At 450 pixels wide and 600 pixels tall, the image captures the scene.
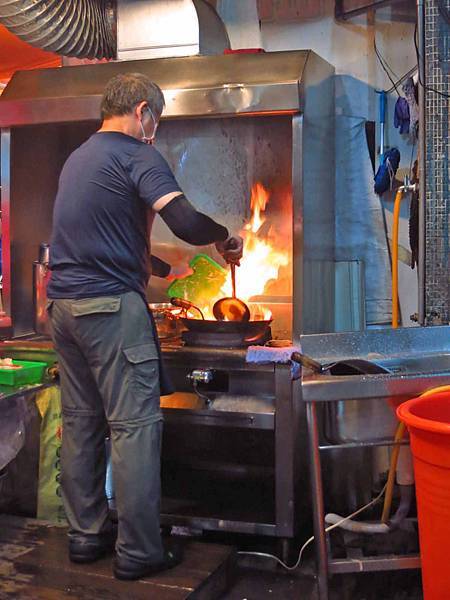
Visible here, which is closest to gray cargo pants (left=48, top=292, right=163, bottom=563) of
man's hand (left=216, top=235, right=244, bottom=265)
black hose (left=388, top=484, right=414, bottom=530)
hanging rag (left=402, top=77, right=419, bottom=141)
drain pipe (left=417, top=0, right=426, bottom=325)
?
man's hand (left=216, top=235, right=244, bottom=265)

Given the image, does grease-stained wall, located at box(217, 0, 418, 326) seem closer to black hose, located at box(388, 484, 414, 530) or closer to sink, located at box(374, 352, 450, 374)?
sink, located at box(374, 352, 450, 374)

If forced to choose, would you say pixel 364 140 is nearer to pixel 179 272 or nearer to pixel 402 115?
pixel 402 115

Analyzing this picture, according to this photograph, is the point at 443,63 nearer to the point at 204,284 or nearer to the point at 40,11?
the point at 204,284

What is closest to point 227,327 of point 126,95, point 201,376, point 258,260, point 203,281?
point 201,376

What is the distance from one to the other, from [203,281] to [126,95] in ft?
4.28

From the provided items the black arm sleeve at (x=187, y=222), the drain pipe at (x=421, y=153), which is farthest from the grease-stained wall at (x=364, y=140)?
the black arm sleeve at (x=187, y=222)

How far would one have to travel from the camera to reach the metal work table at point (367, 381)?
222 centimetres

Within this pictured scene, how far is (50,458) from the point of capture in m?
3.04

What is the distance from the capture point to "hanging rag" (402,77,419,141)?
329cm

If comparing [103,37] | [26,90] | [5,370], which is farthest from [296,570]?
[103,37]

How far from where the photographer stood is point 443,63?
292cm

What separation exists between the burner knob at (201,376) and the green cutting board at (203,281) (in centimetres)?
81

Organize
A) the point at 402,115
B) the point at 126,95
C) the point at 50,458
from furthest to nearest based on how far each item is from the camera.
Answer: the point at 402,115 → the point at 50,458 → the point at 126,95

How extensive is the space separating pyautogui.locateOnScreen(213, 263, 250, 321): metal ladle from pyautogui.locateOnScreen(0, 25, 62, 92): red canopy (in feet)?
10.4
